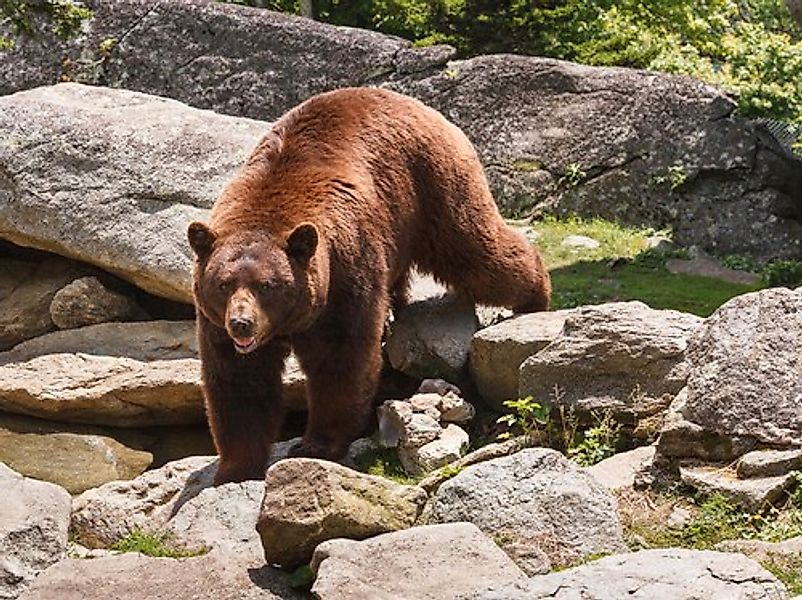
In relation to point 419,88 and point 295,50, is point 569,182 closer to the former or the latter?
point 419,88

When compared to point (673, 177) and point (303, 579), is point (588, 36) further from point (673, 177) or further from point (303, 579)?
point (303, 579)

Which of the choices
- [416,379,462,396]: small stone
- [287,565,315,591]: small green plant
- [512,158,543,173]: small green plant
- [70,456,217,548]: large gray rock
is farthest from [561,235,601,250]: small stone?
[287,565,315,591]: small green plant

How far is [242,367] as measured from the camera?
8125 mm

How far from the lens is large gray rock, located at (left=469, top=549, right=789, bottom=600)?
494cm

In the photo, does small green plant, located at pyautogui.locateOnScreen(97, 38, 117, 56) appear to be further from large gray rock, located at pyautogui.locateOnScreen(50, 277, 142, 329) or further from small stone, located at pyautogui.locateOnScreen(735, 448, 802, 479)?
small stone, located at pyautogui.locateOnScreen(735, 448, 802, 479)

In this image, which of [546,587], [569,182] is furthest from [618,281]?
[546,587]

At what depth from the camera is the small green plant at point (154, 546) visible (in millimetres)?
6543

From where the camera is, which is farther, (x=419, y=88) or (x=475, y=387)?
(x=419, y=88)

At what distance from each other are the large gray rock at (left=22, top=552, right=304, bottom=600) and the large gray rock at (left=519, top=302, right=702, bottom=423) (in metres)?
2.52

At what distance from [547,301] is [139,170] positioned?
3081 millimetres

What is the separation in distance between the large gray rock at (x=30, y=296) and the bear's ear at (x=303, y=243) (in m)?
3.61

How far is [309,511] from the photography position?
5793 mm

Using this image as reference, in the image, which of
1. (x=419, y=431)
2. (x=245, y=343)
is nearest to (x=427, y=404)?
(x=419, y=431)

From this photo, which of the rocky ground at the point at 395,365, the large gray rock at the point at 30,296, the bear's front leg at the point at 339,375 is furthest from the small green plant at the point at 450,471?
the large gray rock at the point at 30,296
